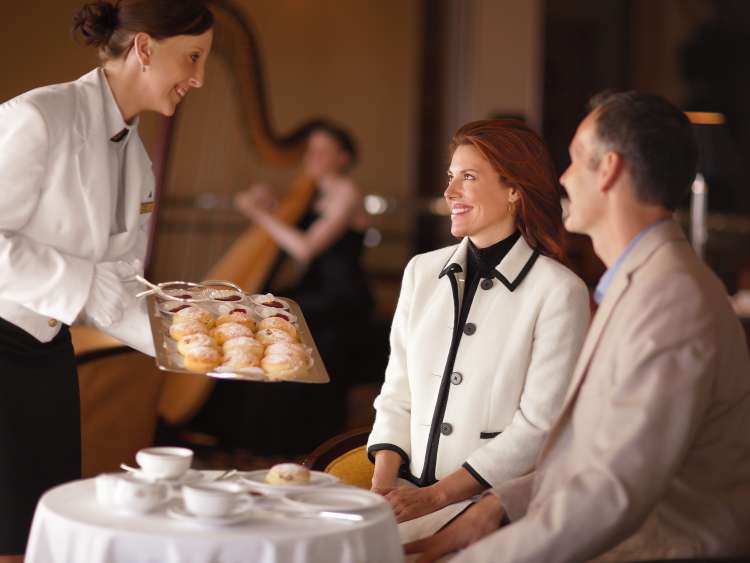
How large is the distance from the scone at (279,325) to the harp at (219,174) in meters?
2.05

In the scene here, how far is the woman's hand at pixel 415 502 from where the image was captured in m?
2.22

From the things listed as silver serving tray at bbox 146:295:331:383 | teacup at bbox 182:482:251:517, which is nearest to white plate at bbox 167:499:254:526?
teacup at bbox 182:482:251:517

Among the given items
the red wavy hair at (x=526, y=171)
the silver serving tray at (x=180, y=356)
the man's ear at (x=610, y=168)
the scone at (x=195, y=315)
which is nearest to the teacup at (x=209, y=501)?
the silver serving tray at (x=180, y=356)

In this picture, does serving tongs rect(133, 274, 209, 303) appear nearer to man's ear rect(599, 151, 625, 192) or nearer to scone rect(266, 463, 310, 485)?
scone rect(266, 463, 310, 485)

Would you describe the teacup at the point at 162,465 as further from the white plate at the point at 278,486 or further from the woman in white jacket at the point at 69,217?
the woman in white jacket at the point at 69,217

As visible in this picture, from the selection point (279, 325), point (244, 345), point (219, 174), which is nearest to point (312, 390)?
point (219, 174)

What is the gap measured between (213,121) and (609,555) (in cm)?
420

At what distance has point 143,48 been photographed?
2.44 meters

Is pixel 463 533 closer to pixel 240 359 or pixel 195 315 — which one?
pixel 240 359

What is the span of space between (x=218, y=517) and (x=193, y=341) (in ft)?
1.38

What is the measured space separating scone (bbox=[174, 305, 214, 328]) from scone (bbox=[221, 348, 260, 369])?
0.13 metres

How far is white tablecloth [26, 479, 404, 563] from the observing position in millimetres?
1673

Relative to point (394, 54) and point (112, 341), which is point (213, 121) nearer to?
point (112, 341)

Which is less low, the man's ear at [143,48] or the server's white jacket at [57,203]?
the man's ear at [143,48]
